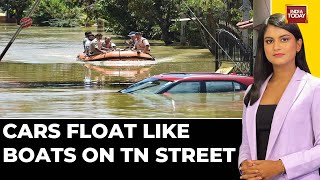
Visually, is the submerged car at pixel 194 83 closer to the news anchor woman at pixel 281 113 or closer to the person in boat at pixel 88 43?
the person in boat at pixel 88 43

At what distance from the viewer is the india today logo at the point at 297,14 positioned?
400 cm

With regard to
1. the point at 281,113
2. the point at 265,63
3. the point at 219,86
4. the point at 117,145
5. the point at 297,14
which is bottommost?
the point at 117,145

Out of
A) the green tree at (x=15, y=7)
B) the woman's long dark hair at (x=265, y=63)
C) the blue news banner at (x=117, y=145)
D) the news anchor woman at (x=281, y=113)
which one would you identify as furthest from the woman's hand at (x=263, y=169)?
the green tree at (x=15, y=7)

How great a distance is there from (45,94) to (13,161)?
1.54 ft

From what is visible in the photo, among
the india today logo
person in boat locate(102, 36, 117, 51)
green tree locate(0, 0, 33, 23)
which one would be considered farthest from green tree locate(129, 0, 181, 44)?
the india today logo

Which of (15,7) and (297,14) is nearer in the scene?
(297,14)

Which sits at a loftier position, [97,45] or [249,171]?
[97,45]

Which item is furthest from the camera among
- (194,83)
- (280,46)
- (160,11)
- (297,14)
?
(160,11)

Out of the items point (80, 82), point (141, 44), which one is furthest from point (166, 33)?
point (80, 82)

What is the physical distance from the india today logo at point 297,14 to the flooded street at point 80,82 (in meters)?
0.63

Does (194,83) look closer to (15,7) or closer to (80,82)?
(80,82)

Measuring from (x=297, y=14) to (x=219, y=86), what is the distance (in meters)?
0.70

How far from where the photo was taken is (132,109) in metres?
4.35

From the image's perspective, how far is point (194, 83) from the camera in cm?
443
